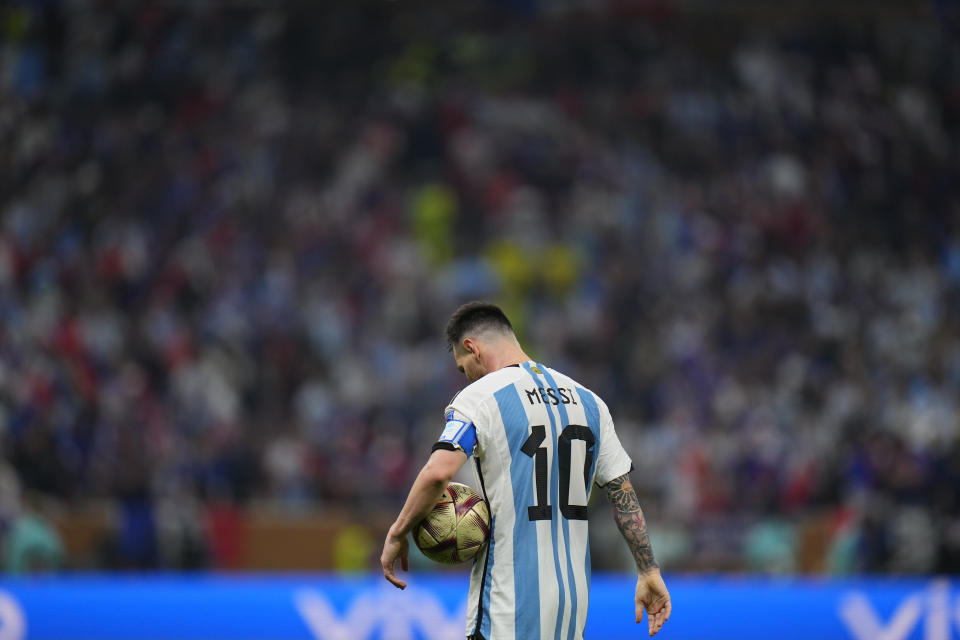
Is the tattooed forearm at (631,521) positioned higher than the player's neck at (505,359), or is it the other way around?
the player's neck at (505,359)

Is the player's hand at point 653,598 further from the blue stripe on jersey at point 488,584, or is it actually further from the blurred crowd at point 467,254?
the blurred crowd at point 467,254

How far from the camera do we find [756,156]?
19750mm

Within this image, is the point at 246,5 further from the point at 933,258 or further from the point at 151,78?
the point at 933,258

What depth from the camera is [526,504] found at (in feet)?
15.3

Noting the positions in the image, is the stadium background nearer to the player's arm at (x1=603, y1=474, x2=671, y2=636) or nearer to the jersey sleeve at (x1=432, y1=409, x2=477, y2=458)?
the player's arm at (x1=603, y1=474, x2=671, y2=636)

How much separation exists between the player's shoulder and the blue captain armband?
5cm

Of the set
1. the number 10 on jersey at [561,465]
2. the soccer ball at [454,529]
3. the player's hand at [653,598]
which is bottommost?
the player's hand at [653,598]

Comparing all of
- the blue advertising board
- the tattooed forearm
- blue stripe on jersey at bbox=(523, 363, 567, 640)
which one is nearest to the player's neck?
blue stripe on jersey at bbox=(523, 363, 567, 640)

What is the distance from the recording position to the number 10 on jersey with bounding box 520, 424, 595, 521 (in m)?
4.68

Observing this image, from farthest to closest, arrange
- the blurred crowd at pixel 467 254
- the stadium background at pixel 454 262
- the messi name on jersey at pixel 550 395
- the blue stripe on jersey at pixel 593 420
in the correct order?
1. the blurred crowd at pixel 467 254
2. the stadium background at pixel 454 262
3. the blue stripe on jersey at pixel 593 420
4. the messi name on jersey at pixel 550 395

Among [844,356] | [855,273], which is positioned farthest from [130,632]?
[855,273]

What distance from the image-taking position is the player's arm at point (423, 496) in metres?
4.47

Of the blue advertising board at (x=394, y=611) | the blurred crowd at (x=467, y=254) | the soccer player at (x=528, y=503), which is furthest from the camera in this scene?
the blurred crowd at (x=467, y=254)

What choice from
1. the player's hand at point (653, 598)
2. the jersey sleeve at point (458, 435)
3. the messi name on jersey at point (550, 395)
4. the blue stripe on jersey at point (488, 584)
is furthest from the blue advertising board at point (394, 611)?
the jersey sleeve at point (458, 435)
